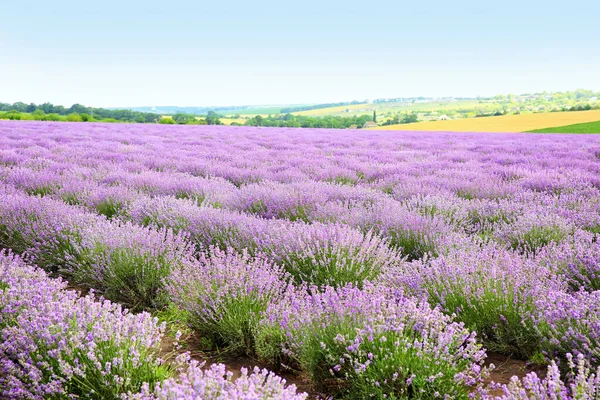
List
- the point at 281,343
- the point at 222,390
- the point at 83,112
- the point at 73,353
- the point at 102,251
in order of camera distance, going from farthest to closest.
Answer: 1. the point at 83,112
2. the point at 102,251
3. the point at 281,343
4. the point at 73,353
5. the point at 222,390

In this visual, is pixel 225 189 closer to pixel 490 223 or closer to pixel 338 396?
pixel 490 223

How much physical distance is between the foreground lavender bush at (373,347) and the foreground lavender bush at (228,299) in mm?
141

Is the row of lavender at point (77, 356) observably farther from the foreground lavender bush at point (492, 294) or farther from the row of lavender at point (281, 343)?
the foreground lavender bush at point (492, 294)

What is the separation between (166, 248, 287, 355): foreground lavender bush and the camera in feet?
7.27

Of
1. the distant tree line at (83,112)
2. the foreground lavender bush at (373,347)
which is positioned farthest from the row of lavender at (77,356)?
the distant tree line at (83,112)

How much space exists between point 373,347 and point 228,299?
2.86 feet

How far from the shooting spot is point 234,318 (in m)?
2.20

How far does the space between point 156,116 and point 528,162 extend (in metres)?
48.9

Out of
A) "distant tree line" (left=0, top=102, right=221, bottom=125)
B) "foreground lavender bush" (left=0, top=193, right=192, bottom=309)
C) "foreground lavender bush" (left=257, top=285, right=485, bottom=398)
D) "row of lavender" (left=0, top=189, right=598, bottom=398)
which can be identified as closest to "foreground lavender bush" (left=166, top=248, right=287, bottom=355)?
"row of lavender" (left=0, top=189, right=598, bottom=398)

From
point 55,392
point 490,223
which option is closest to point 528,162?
point 490,223

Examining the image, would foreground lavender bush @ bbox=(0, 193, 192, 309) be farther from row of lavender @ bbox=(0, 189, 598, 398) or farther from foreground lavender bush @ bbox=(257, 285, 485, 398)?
foreground lavender bush @ bbox=(257, 285, 485, 398)

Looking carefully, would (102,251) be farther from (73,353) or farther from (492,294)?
(492,294)

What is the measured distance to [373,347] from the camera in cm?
168

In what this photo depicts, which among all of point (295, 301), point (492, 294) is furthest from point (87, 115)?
point (492, 294)
